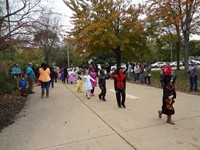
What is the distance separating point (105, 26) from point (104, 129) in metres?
14.9

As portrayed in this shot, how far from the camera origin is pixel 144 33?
2134 centimetres

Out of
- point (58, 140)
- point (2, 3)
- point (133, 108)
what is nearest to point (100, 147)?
point (58, 140)

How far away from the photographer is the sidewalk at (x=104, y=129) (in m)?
4.51

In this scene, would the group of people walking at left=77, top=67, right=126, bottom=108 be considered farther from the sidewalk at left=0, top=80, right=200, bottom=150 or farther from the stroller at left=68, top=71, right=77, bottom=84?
the stroller at left=68, top=71, right=77, bottom=84

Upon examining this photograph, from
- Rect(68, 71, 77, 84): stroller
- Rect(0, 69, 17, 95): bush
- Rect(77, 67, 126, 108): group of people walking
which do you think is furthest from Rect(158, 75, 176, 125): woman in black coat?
Rect(68, 71, 77, 84): stroller

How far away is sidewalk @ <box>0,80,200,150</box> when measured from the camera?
4508 millimetres

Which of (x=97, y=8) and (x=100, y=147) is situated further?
(x=97, y=8)

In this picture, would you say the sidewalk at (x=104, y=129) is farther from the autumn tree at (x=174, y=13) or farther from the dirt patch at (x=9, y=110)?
the autumn tree at (x=174, y=13)

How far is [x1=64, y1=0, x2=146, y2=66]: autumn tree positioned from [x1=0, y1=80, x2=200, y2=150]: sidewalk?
1222cm

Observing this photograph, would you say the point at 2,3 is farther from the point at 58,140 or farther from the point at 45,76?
the point at 58,140

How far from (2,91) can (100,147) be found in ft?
30.6

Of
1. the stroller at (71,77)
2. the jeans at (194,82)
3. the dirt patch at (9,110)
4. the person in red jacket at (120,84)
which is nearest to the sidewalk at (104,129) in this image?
the dirt patch at (9,110)

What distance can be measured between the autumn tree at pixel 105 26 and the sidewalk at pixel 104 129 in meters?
12.2

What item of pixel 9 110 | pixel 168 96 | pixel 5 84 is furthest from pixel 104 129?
pixel 5 84
